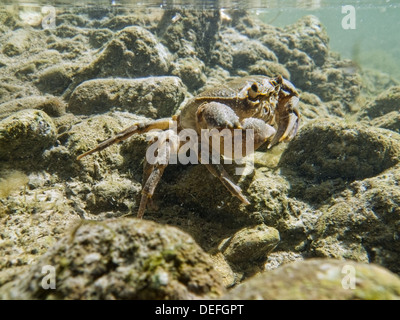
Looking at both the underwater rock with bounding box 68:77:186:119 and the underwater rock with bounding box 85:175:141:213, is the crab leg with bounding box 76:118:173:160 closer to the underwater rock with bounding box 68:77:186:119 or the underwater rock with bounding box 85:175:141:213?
the underwater rock with bounding box 85:175:141:213

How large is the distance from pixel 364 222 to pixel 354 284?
6.58ft

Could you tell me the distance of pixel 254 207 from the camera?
10.1 ft

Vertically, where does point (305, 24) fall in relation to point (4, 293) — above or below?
above

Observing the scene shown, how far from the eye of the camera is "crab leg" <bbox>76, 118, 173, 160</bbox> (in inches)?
134

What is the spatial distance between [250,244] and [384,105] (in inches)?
286

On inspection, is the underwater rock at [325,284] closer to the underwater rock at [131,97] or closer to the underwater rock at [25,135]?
the underwater rock at [25,135]

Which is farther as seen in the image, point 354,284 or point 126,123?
point 126,123

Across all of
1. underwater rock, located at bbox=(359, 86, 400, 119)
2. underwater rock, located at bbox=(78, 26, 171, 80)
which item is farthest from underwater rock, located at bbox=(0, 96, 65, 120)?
underwater rock, located at bbox=(359, 86, 400, 119)

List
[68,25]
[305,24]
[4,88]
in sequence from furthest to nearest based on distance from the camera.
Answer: [305,24]
[68,25]
[4,88]

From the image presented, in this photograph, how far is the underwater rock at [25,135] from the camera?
310cm

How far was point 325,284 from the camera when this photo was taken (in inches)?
49.5
